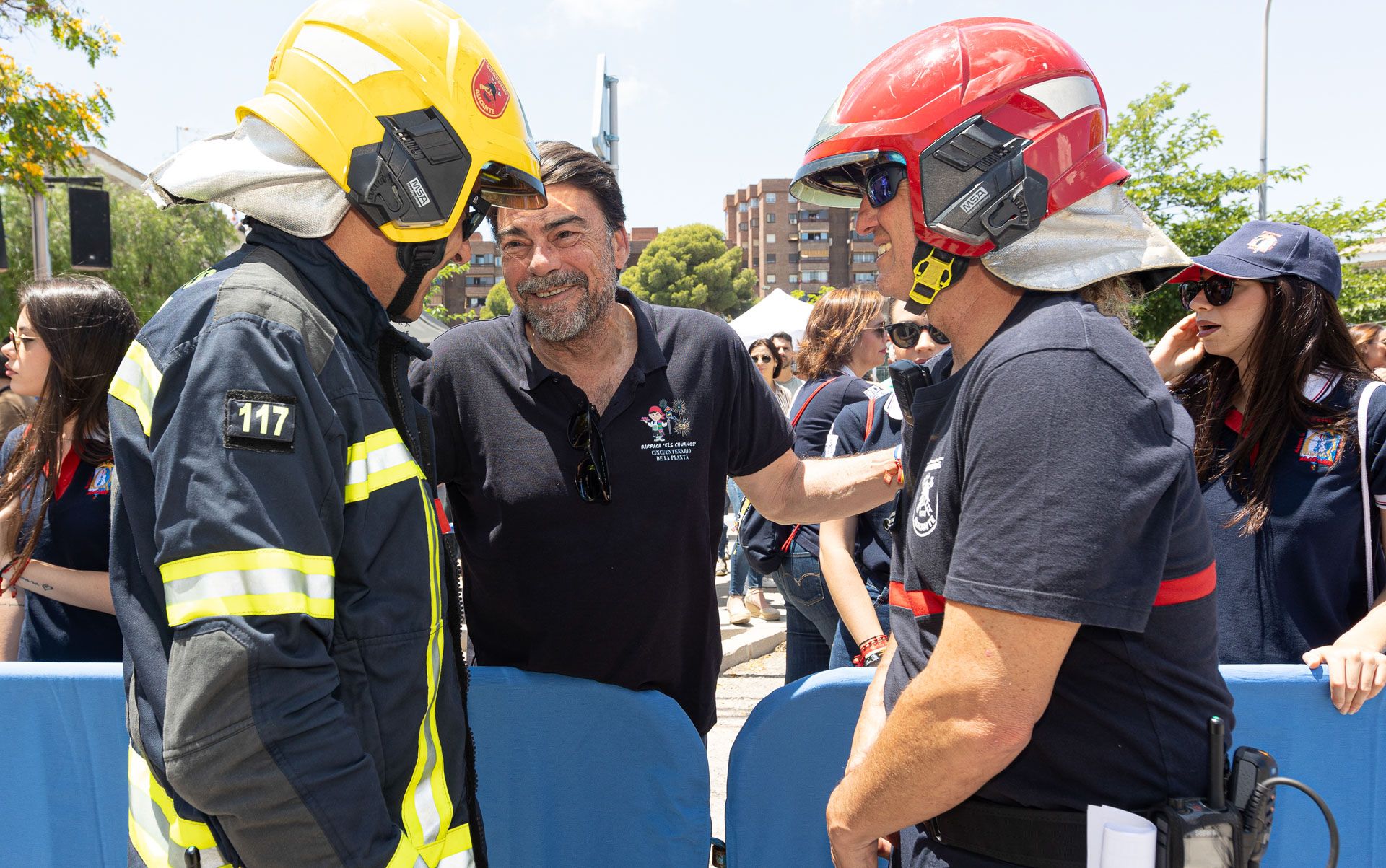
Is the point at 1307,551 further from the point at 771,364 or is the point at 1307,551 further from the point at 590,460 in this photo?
the point at 771,364

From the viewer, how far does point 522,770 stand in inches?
102

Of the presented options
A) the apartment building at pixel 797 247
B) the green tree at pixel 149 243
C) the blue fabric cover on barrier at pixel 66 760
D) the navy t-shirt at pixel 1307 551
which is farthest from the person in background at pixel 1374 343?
the apartment building at pixel 797 247

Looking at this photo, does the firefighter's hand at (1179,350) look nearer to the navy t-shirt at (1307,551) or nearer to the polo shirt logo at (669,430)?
the navy t-shirt at (1307,551)

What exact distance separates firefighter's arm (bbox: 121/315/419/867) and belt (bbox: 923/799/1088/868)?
3.09 ft

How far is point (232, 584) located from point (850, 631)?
8.84 ft

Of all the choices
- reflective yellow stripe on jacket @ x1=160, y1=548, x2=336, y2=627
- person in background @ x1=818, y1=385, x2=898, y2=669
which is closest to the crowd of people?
reflective yellow stripe on jacket @ x1=160, y1=548, x2=336, y2=627

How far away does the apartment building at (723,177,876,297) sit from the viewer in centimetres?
8862

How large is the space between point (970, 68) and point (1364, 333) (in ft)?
26.0

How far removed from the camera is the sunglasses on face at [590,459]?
2637mm

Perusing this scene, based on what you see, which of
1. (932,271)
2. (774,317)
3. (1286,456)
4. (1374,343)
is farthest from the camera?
(774,317)

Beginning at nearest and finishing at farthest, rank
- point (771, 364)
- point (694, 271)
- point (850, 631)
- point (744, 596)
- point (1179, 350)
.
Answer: point (1179, 350) < point (850, 631) < point (744, 596) < point (771, 364) < point (694, 271)

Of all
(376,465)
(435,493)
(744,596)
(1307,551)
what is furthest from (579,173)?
(744,596)

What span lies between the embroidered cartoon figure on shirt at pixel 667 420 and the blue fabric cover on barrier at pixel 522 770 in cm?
75

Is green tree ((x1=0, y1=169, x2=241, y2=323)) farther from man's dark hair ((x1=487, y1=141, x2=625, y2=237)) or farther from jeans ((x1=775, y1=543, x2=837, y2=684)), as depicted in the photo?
man's dark hair ((x1=487, y1=141, x2=625, y2=237))
